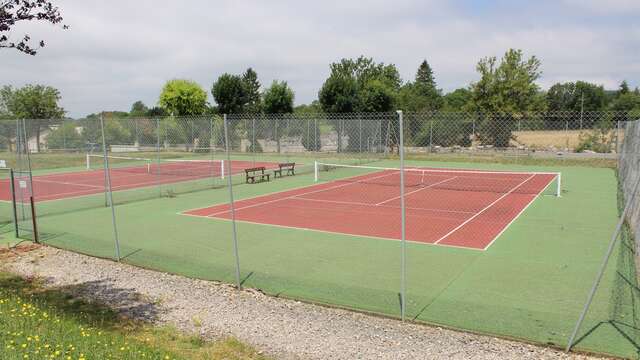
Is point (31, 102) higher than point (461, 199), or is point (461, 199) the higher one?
point (31, 102)

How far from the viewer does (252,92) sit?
167 feet

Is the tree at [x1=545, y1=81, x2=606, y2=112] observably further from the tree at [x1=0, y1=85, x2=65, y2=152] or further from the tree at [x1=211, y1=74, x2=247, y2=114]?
the tree at [x1=0, y1=85, x2=65, y2=152]

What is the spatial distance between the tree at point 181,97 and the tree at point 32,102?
1253 centimetres

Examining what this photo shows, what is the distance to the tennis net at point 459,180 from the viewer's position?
19812mm

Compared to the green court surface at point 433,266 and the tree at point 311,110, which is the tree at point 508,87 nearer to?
the tree at point 311,110

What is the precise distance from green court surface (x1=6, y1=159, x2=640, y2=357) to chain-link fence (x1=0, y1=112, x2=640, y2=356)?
37mm

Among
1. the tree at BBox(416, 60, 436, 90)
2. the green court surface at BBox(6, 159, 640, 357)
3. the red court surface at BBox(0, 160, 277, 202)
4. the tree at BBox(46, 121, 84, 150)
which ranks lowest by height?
the green court surface at BBox(6, 159, 640, 357)

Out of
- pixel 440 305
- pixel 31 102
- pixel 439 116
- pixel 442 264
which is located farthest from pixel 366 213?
pixel 31 102

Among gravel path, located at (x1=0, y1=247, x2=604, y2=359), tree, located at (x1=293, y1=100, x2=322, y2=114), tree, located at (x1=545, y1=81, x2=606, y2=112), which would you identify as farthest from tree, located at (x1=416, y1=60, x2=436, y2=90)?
gravel path, located at (x1=0, y1=247, x2=604, y2=359)

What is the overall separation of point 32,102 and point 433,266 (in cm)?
5075

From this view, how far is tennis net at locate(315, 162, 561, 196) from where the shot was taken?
19812mm

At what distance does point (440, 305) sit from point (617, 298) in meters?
2.68

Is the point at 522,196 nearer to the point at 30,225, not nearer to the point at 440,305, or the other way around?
the point at 440,305

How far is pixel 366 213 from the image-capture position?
14.8m
